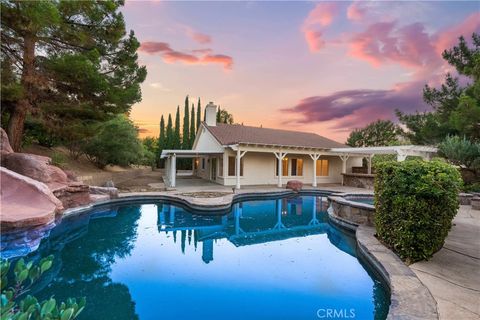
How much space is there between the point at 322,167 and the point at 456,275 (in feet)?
57.7

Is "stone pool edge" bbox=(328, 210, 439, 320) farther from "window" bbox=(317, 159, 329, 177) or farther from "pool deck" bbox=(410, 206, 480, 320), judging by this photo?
"window" bbox=(317, 159, 329, 177)

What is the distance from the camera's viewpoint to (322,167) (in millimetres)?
21484

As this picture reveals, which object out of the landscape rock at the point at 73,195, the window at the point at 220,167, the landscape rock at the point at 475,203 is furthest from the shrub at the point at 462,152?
the landscape rock at the point at 73,195

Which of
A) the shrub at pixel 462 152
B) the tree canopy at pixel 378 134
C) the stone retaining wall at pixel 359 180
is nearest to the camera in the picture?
the shrub at pixel 462 152

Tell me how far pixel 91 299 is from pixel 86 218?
645 cm

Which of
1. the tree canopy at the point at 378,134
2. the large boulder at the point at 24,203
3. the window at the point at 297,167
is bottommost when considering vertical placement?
the large boulder at the point at 24,203

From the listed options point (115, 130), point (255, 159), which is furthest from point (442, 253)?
point (115, 130)

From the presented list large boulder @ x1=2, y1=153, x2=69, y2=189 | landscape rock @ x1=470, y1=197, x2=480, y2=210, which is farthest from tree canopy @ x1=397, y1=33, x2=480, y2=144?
large boulder @ x1=2, y1=153, x2=69, y2=189

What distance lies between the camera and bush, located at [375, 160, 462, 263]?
4828mm

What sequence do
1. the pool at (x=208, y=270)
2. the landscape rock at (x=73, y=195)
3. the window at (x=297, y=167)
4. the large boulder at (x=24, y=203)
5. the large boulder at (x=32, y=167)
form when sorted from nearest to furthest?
1. the pool at (x=208, y=270)
2. the large boulder at (x=24, y=203)
3. the large boulder at (x=32, y=167)
4. the landscape rock at (x=73, y=195)
5. the window at (x=297, y=167)

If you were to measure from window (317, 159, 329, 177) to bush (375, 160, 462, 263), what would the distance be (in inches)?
644
